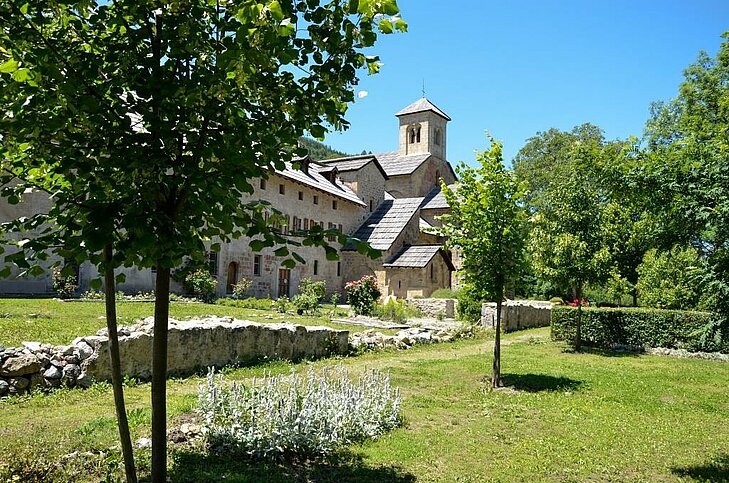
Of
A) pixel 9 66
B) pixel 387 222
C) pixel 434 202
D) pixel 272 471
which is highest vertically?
pixel 434 202

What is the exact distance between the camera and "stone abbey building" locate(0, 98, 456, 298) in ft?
94.3

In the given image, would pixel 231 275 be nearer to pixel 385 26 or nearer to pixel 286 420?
pixel 286 420

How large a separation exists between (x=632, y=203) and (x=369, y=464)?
439 cm

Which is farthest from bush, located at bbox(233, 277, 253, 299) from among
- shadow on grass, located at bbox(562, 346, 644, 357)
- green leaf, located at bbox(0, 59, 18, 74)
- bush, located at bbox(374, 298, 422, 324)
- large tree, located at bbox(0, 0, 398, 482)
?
green leaf, located at bbox(0, 59, 18, 74)

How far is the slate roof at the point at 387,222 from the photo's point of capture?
114 feet

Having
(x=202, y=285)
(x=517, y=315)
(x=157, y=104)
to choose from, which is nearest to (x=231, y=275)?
(x=202, y=285)

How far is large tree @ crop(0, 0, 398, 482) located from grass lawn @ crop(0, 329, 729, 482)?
2819mm

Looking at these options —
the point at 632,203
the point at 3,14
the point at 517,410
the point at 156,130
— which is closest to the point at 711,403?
the point at 517,410

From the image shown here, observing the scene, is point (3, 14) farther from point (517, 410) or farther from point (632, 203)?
point (517, 410)

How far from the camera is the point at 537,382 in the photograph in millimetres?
10695

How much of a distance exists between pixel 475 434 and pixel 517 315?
16.9 meters

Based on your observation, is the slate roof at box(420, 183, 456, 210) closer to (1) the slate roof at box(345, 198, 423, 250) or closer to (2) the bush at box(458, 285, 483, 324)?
(1) the slate roof at box(345, 198, 423, 250)

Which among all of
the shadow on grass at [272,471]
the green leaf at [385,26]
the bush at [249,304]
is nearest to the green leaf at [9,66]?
the green leaf at [385,26]

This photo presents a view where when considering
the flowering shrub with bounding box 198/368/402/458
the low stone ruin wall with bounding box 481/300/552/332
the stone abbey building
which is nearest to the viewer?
the flowering shrub with bounding box 198/368/402/458
